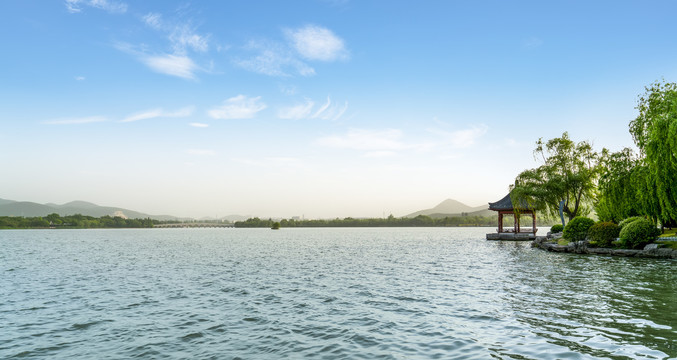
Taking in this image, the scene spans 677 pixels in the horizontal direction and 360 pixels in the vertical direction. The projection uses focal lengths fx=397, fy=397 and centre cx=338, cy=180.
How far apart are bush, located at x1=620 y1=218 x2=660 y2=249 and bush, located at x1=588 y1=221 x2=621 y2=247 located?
2521mm

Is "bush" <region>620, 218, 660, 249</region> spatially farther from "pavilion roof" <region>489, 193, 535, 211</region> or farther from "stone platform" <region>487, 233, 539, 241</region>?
"stone platform" <region>487, 233, 539, 241</region>

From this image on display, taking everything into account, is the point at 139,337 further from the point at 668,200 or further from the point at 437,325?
the point at 668,200

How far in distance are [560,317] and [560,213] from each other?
42472 mm

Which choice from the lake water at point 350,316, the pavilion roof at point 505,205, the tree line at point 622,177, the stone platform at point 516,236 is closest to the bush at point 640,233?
the tree line at point 622,177

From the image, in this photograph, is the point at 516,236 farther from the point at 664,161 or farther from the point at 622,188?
the point at 664,161

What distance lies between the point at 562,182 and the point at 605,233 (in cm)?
1723

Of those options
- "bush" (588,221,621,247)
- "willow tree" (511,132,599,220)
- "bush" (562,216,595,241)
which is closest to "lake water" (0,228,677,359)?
"bush" (588,221,621,247)

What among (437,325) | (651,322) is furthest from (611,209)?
(437,325)

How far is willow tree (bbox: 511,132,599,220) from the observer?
47844 millimetres

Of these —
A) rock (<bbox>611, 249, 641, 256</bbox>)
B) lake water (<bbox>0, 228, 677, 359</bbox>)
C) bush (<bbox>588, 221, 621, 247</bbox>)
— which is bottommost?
lake water (<bbox>0, 228, 677, 359</bbox>)

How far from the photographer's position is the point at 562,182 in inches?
1886

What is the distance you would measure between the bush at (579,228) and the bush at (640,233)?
19.5 feet

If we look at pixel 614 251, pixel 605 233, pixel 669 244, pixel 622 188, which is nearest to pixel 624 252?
pixel 614 251

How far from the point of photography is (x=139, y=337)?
9.84 meters
